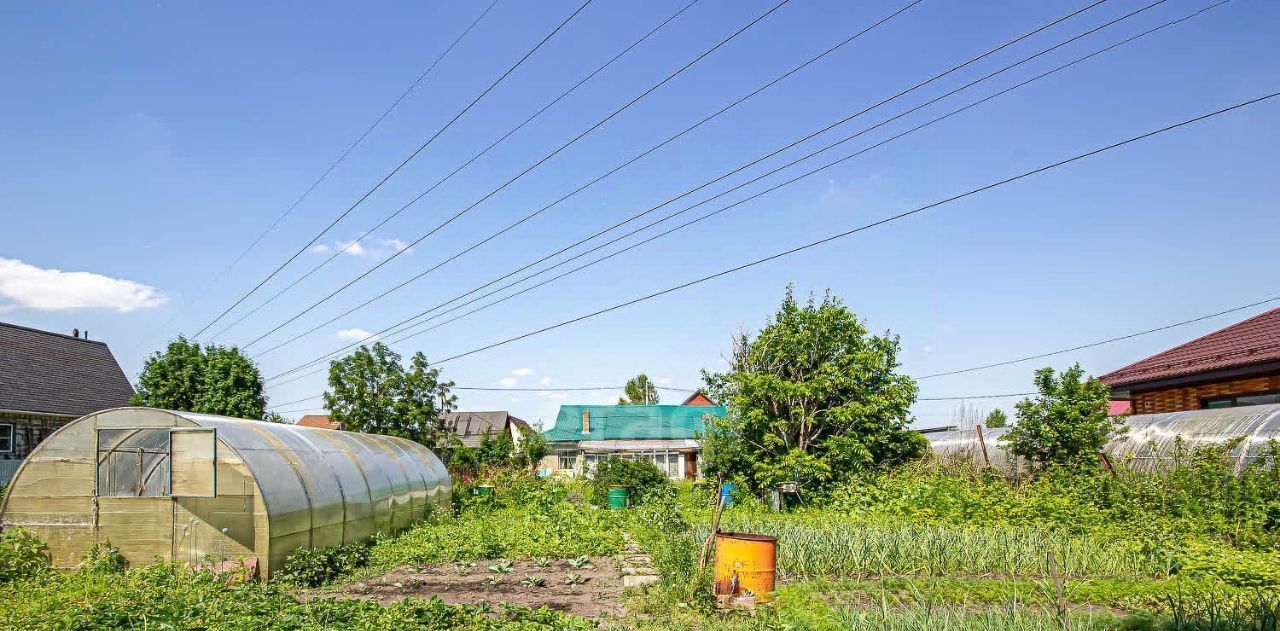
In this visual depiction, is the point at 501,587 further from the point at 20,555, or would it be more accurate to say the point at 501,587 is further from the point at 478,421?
the point at 478,421

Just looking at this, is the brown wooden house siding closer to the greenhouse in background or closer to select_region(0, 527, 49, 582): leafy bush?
the greenhouse in background

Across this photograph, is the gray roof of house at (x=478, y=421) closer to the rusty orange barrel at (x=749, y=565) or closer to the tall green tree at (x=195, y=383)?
the tall green tree at (x=195, y=383)

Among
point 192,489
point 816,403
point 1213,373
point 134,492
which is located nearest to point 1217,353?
point 1213,373

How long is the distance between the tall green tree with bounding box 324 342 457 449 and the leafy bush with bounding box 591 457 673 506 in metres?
6.57

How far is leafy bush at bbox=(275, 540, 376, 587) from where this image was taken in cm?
1062

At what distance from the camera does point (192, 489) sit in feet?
37.5

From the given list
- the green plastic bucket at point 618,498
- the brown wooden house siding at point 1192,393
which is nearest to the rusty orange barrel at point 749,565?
the brown wooden house siding at point 1192,393

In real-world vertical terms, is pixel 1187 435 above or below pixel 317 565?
above

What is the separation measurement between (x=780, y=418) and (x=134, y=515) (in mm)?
13793

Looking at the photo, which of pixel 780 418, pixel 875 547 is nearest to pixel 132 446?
pixel 875 547

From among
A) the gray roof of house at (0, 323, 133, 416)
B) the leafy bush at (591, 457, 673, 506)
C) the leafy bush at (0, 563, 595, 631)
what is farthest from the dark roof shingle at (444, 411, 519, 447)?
the leafy bush at (0, 563, 595, 631)

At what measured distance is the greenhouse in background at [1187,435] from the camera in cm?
1269

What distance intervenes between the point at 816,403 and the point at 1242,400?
9017 mm

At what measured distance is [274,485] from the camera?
11.3 meters
